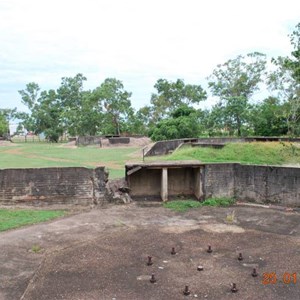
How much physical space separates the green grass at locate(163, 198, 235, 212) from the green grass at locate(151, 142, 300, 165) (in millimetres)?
2925

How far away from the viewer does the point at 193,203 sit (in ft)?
41.9

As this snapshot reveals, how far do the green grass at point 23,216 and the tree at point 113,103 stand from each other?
95.7 ft

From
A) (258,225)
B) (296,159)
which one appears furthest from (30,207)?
(296,159)

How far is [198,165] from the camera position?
13.1 meters

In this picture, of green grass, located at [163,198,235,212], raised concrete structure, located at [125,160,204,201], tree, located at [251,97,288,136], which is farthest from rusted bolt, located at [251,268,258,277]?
tree, located at [251,97,288,136]

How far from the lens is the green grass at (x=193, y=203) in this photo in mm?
12453

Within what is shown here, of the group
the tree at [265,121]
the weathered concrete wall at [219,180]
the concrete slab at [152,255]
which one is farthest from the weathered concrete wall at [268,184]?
the tree at [265,121]

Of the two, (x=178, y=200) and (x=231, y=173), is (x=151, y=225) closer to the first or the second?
(x=178, y=200)

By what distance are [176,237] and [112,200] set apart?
4.12m

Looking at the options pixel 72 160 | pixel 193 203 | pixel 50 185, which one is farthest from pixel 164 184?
pixel 72 160

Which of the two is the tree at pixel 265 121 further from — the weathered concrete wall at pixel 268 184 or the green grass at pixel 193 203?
the green grass at pixel 193 203

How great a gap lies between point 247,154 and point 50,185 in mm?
8984

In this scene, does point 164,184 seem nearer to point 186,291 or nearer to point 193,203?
point 193,203

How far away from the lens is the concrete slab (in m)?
6.23
